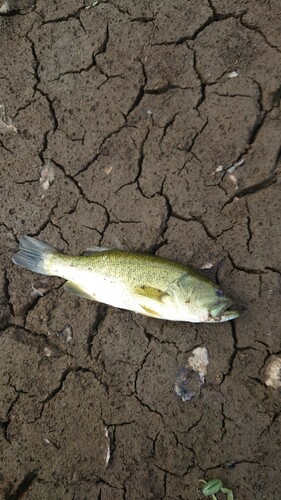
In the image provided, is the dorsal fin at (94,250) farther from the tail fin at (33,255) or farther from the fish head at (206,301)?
the fish head at (206,301)

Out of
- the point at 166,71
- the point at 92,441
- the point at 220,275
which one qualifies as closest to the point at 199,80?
the point at 166,71

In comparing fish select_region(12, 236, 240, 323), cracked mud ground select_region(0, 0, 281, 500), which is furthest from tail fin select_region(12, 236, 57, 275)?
cracked mud ground select_region(0, 0, 281, 500)

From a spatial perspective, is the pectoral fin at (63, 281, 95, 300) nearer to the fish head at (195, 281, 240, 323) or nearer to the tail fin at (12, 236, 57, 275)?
the tail fin at (12, 236, 57, 275)

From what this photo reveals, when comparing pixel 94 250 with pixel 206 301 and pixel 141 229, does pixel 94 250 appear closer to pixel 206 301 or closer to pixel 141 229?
pixel 141 229

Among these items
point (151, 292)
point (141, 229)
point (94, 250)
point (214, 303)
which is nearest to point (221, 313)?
point (214, 303)

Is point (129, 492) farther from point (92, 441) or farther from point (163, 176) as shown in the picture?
point (163, 176)

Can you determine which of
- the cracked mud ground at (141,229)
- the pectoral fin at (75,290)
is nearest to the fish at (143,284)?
the pectoral fin at (75,290)
